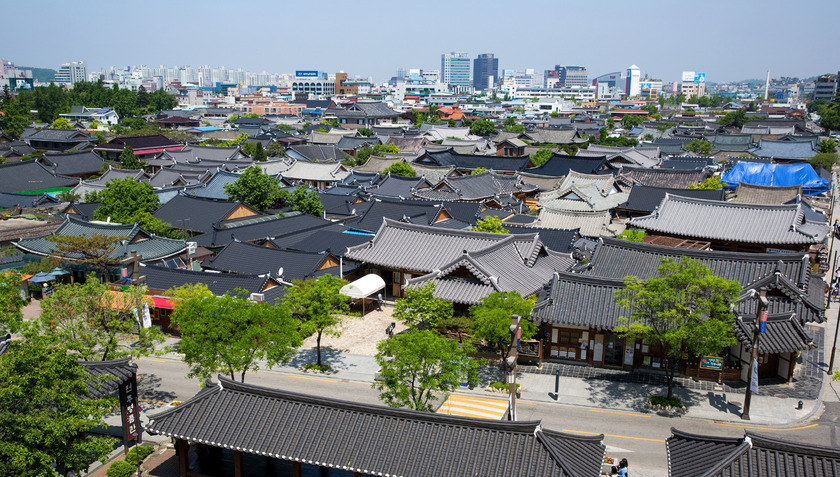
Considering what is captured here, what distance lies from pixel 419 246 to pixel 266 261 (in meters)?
9.53

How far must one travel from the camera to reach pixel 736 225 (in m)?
43.6

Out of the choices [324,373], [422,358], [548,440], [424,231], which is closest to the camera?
[548,440]

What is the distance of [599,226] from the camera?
50.5 metres

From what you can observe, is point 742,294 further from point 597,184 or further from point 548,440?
point 597,184

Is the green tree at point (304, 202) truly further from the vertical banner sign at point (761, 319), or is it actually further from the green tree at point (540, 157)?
the green tree at point (540, 157)

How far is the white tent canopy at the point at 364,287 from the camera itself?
3538 cm

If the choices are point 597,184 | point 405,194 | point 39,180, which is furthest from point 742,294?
point 39,180

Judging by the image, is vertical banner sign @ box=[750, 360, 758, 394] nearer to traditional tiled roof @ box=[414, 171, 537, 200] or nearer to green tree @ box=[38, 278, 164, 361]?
green tree @ box=[38, 278, 164, 361]

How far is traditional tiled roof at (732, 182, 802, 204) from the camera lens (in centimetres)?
5806

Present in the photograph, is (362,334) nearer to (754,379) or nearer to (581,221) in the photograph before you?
(754,379)

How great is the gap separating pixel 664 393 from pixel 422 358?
11.6 m

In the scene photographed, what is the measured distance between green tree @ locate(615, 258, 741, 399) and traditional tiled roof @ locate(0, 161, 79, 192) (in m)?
69.8

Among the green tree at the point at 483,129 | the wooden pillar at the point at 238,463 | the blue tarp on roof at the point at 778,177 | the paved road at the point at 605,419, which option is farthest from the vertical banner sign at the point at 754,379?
the green tree at the point at 483,129

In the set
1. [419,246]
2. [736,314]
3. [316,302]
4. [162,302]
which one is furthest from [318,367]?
[736,314]
